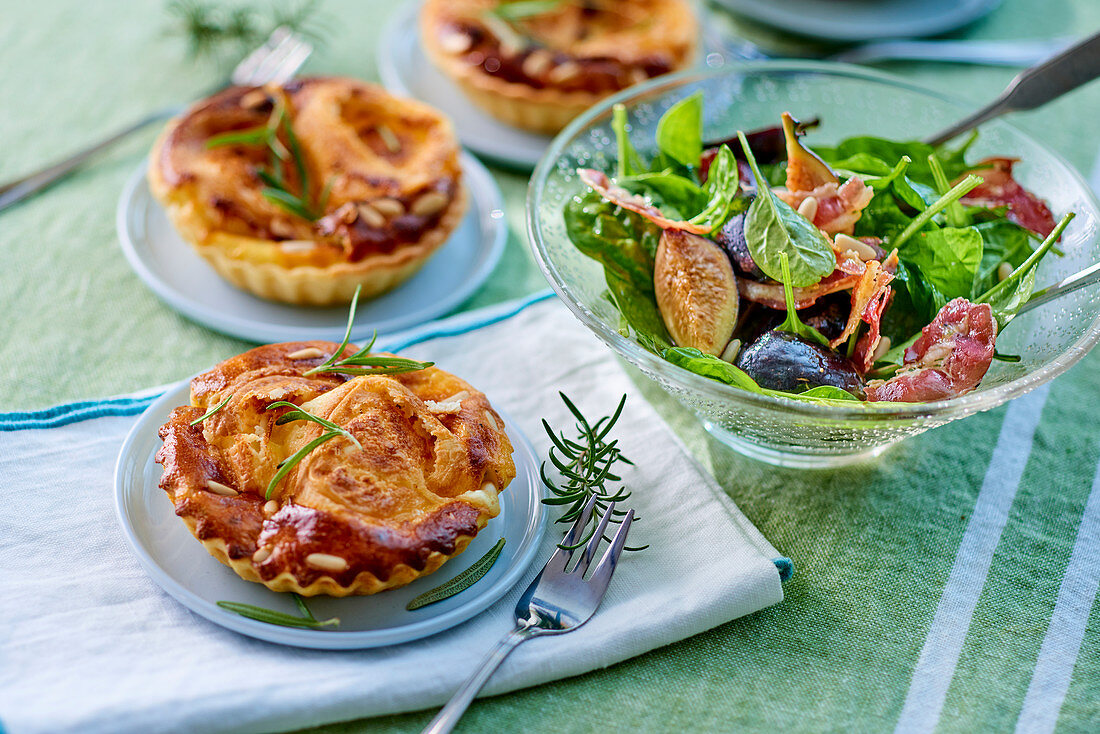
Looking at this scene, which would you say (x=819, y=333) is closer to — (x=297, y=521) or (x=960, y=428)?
(x=960, y=428)

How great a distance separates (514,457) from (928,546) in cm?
105

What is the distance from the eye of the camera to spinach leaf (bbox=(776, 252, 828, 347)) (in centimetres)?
218

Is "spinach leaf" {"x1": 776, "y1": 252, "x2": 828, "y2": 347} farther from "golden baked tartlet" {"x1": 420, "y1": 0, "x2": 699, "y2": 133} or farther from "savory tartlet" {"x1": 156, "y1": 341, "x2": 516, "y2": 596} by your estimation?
"golden baked tartlet" {"x1": 420, "y1": 0, "x2": 699, "y2": 133}

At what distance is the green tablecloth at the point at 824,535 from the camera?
1.92 m

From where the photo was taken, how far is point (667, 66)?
3.79 m

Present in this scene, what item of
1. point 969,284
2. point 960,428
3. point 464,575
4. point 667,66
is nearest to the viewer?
point 464,575

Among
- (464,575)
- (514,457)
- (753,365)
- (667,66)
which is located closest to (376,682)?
(464,575)

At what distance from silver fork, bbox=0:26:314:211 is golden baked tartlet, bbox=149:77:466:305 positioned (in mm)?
380

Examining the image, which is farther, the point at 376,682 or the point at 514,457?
the point at 514,457

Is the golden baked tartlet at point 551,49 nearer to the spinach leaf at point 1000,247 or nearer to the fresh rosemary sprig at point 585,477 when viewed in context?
the spinach leaf at point 1000,247

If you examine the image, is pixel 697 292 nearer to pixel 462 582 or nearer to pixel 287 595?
pixel 462 582

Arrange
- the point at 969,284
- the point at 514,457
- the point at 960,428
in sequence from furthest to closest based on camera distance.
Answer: the point at 960,428
the point at 969,284
the point at 514,457

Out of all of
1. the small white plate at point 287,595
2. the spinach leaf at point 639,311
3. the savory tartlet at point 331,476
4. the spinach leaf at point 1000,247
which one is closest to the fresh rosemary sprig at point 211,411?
the savory tartlet at point 331,476

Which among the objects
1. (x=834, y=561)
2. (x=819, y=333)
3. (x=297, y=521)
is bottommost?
(x=834, y=561)
